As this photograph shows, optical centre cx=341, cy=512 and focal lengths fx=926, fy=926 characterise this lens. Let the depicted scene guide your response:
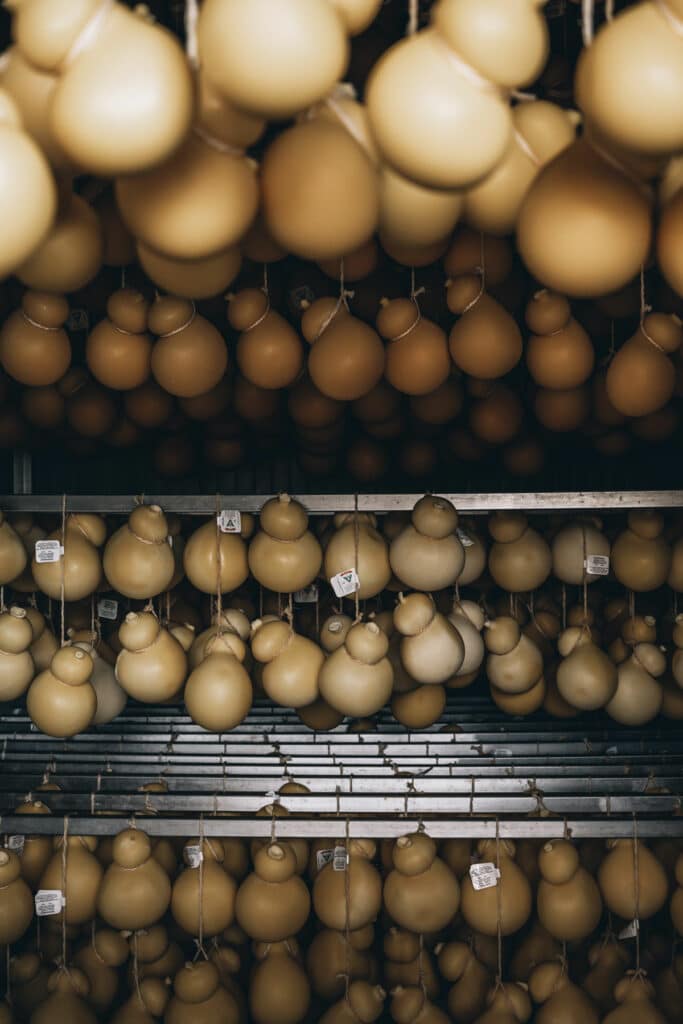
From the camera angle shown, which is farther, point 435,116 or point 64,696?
point 64,696

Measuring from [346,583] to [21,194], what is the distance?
1.66 meters

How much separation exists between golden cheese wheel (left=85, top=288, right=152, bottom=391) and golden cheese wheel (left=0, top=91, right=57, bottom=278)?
1.39 metres

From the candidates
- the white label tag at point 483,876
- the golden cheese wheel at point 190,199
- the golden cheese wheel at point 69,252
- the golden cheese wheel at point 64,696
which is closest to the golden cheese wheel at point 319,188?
the golden cheese wheel at point 190,199

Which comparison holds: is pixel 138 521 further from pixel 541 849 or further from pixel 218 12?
pixel 218 12

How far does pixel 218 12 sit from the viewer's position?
0.69 m

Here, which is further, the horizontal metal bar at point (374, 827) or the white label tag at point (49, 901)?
the white label tag at point (49, 901)

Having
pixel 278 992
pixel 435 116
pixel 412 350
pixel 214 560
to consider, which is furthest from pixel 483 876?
pixel 435 116

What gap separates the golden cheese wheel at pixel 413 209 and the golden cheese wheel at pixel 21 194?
0.34m

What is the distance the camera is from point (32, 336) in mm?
2064

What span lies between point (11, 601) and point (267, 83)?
2448mm

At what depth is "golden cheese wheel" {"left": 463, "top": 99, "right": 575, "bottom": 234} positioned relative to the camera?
93 cm

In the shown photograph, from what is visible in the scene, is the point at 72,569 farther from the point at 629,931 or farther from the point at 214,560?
the point at 629,931

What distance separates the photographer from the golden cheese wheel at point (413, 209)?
3.02ft

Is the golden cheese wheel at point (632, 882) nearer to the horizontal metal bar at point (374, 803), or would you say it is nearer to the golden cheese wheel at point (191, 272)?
the horizontal metal bar at point (374, 803)
